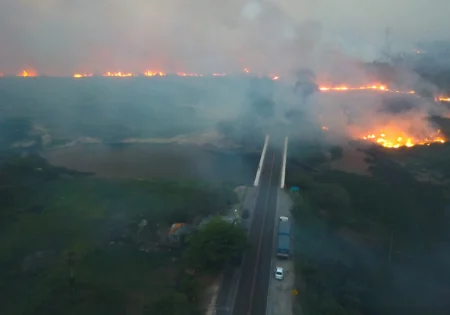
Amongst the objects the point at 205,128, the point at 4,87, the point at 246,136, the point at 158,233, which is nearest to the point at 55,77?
the point at 4,87

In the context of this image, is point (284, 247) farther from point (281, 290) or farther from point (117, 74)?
point (117, 74)

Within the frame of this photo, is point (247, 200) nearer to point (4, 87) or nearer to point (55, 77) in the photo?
point (4, 87)

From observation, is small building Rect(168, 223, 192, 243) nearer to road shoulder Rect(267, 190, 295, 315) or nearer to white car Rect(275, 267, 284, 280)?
road shoulder Rect(267, 190, 295, 315)

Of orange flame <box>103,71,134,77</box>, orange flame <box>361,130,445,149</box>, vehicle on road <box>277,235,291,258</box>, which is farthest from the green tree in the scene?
orange flame <box>103,71,134,77</box>

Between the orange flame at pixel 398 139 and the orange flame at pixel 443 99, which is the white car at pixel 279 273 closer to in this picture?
the orange flame at pixel 398 139

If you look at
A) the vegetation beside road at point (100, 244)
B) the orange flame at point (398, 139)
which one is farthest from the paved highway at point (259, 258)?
the orange flame at point (398, 139)

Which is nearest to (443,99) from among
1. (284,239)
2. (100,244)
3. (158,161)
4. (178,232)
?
(158,161)
